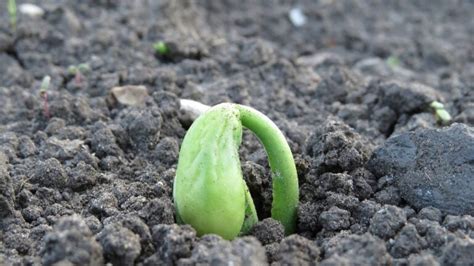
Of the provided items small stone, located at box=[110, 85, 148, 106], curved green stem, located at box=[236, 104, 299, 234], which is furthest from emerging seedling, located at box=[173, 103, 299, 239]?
small stone, located at box=[110, 85, 148, 106]

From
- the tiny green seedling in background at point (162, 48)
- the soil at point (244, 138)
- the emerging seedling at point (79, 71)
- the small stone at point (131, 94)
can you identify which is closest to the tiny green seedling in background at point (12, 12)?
the soil at point (244, 138)

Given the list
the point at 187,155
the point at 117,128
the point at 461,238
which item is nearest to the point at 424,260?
the point at 461,238

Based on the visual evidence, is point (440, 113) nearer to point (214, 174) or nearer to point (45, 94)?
point (214, 174)

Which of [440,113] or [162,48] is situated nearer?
[440,113]

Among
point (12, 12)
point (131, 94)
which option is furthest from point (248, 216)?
point (12, 12)

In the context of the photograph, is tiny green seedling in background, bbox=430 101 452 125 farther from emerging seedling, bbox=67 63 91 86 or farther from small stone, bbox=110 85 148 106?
emerging seedling, bbox=67 63 91 86

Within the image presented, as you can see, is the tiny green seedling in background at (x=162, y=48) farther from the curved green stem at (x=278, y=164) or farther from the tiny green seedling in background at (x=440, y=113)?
the curved green stem at (x=278, y=164)
